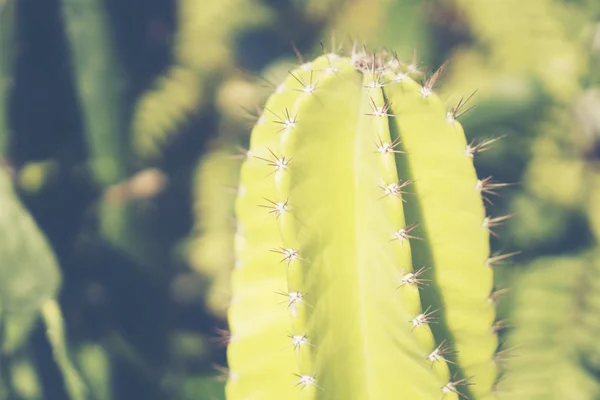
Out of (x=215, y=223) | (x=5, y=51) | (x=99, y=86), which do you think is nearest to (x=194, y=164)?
(x=215, y=223)

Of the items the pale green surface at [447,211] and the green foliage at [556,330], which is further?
the green foliage at [556,330]

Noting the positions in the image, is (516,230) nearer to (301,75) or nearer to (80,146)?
(301,75)

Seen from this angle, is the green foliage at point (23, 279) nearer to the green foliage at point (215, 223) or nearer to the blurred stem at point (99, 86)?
the blurred stem at point (99, 86)

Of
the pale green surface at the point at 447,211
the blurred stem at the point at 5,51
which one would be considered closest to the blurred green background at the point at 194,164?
the blurred stem at the point at 5,51

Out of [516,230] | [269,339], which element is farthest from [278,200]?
[516,230]

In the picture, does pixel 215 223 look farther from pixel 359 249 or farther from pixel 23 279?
pixel 359 249

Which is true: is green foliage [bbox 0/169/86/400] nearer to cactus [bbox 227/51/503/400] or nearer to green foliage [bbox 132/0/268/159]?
green foliage [bbox 132/0/268/159]

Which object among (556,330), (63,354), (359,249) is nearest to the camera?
(359,249)
